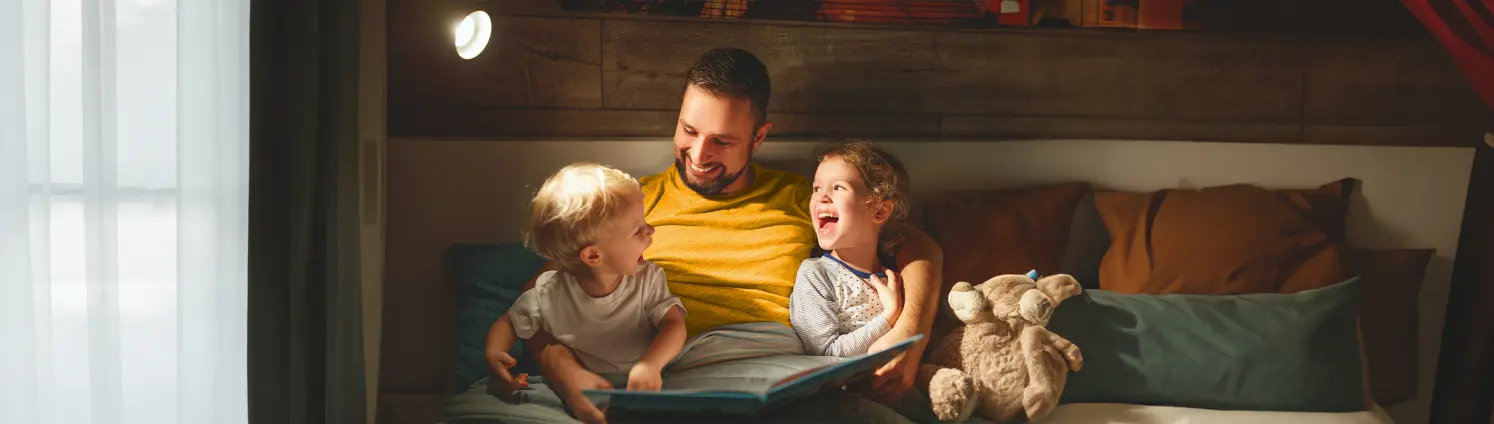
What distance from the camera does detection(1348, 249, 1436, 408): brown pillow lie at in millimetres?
2270

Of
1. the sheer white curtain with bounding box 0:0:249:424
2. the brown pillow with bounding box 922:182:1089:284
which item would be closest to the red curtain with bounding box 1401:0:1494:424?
the brown pillow with bounding box 922:182:1089:284

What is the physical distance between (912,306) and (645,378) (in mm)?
531

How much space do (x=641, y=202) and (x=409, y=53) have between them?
64 centimetres

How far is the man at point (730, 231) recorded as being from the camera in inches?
78.1

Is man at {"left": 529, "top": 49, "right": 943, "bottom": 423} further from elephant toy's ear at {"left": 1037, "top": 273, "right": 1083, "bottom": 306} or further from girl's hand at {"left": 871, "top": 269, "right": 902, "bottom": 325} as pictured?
elephant toy's ear at {"left": 1037, "top": 273, "right": 1083, "bottom": 306}

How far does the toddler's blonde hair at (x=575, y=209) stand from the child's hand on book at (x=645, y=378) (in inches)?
8.1

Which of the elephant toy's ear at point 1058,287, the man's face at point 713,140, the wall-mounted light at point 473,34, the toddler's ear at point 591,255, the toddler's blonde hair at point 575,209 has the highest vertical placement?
the wall-mounted light at point 473,34

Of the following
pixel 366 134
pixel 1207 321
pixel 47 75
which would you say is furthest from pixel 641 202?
pixel 1207 321

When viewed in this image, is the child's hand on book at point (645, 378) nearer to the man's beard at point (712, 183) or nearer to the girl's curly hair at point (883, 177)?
the man's beard at point (712, 183)

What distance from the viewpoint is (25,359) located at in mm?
1573

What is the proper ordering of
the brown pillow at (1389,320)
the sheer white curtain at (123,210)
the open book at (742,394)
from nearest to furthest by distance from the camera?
the sheer white curtain at (123,210) < the open book at (742,394) < the brown pillow at (1389,320)

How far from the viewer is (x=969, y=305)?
197 cm

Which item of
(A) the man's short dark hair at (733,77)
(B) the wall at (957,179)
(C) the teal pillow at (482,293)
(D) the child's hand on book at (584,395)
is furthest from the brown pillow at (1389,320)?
(C) the teal pillow at (482,293)

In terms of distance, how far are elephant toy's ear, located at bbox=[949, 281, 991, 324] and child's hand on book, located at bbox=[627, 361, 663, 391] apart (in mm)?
587
